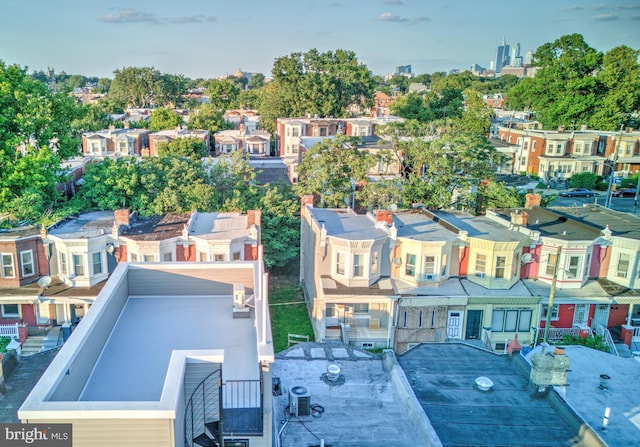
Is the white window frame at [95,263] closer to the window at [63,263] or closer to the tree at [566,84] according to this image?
the window at [63,263]

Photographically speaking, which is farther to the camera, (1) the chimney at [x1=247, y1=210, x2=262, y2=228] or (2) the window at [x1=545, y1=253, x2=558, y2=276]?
(2) the window at [x1=545, y1=253, x2=558, y2=276]

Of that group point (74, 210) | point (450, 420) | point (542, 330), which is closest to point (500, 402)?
point (450, 420)

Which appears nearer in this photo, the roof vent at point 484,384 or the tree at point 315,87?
the roof vent at point 484,384

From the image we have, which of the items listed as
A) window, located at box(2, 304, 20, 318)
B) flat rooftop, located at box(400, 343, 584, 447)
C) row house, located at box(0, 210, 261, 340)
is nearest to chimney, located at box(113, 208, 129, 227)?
row house, located at box(0, 210, 261, 340)

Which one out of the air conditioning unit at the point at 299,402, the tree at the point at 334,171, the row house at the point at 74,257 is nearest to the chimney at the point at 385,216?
the row house at the point at 74,257

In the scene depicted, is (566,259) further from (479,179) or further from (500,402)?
(500,402)

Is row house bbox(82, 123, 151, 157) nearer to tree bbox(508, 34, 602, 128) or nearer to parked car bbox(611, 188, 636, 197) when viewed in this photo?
parked car bbox(611, 188, 636, 197)
